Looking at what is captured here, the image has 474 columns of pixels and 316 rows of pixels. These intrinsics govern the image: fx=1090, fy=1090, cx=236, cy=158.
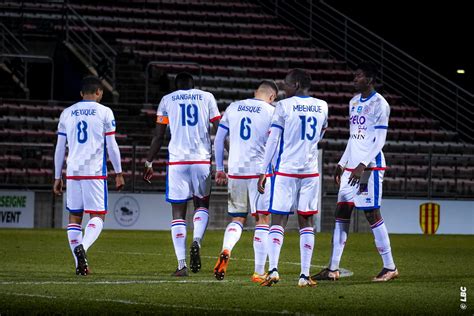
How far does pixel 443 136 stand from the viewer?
27906 mm

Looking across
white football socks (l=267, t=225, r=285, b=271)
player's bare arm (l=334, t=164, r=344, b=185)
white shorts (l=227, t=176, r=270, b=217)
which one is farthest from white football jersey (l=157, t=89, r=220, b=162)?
white football socks (l=267, t=225, r=285, b=271)

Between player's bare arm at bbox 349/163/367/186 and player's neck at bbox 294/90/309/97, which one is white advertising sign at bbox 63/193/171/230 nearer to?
player's bare arm at bbox 349/163/367/186

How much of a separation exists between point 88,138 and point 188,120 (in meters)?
1.07

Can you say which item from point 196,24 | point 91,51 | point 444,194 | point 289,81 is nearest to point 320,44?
point 196,24

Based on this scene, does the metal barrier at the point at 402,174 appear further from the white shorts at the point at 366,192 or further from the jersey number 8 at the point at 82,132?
the white shorts at the point at 366,192

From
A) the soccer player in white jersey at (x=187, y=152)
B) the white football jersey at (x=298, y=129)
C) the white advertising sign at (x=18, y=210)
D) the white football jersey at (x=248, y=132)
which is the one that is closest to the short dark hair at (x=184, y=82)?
the soccer player in white jersey at (x=187, y=152)

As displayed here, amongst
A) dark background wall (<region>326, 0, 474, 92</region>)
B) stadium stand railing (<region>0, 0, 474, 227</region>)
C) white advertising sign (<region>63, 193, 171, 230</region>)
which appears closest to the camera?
white advertising sign (<region>63, 193, 171, 230</region>)

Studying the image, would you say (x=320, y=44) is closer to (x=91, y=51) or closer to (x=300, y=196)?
(x=91, y=51)

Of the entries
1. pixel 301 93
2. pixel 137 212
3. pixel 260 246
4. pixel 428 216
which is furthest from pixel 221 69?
pixel 301 93

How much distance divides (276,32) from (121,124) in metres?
7.69

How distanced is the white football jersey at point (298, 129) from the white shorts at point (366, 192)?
3.27ft

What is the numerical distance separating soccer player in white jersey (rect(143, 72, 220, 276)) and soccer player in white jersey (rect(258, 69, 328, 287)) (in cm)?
144

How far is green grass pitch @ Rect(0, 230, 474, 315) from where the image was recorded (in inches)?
315

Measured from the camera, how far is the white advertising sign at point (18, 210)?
21328 millimetres
